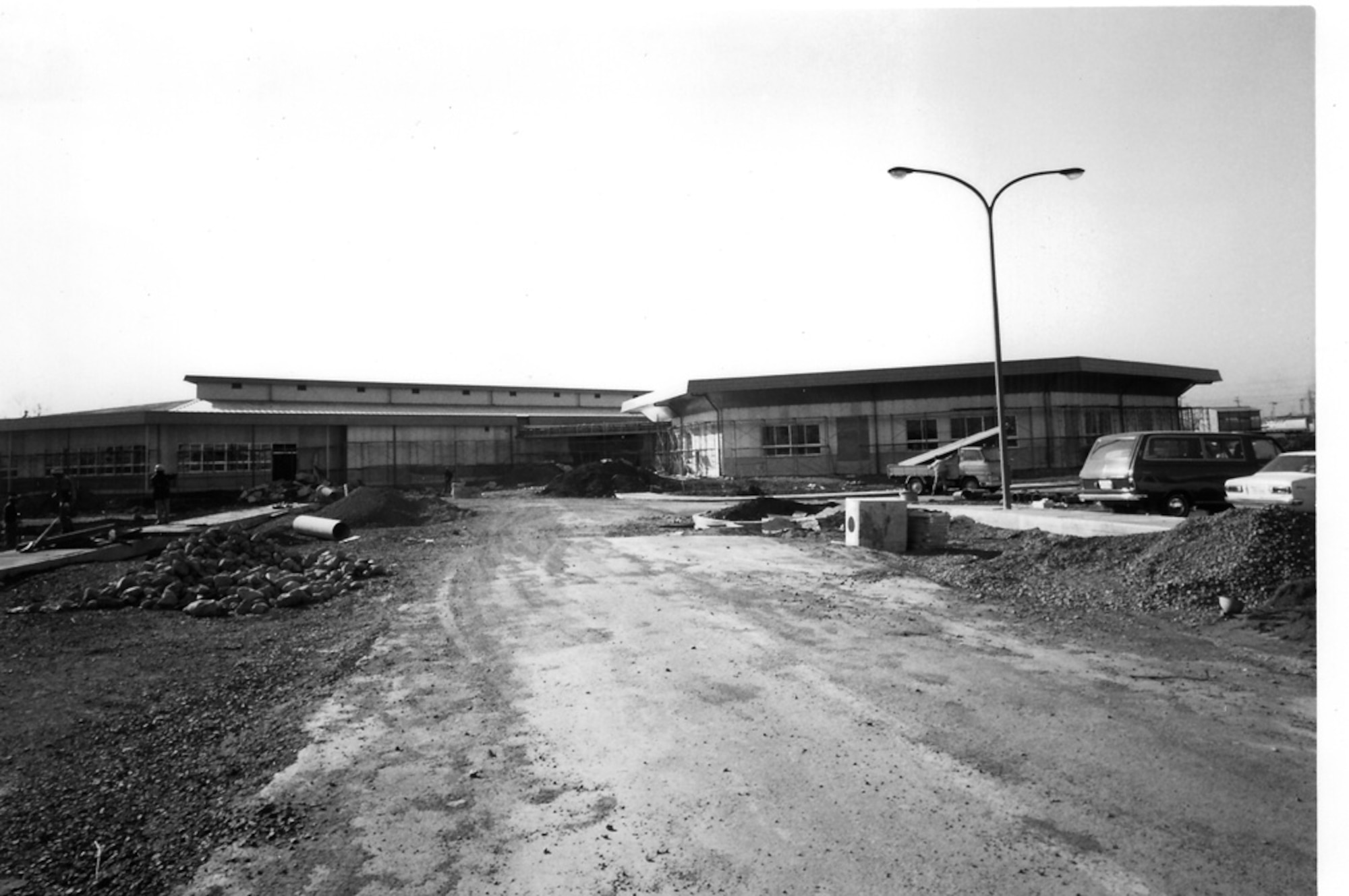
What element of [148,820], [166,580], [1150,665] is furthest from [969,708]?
[166,580]

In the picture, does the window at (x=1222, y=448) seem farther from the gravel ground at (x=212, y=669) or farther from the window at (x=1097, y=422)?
the window at (x=1097, y=422)

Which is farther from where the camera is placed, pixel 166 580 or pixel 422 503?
pixel 422 503

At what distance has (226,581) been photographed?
34.4 ft

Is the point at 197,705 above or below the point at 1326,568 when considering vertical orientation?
below

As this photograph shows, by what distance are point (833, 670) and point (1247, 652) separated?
3456 millimetres

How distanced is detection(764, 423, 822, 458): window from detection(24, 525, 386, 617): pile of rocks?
28326 mm

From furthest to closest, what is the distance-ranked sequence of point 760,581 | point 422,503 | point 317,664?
point 422,503 < point 760,581 < point 317,664

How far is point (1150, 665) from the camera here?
237 inches

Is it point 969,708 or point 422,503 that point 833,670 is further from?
point 422,503

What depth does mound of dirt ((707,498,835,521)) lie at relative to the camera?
18938 millimetres

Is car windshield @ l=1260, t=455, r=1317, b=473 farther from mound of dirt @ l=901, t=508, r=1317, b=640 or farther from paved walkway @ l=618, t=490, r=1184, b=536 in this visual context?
mound of dirt @ l=901, t=508, r=1317, b=640

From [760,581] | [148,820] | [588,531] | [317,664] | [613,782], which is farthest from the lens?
[588,531]

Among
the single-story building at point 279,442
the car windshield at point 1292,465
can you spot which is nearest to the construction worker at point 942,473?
the car windshield at point 1292,465

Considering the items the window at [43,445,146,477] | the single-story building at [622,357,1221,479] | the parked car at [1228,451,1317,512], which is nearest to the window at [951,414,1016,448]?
the single-story building at [622,357,1221,479]
